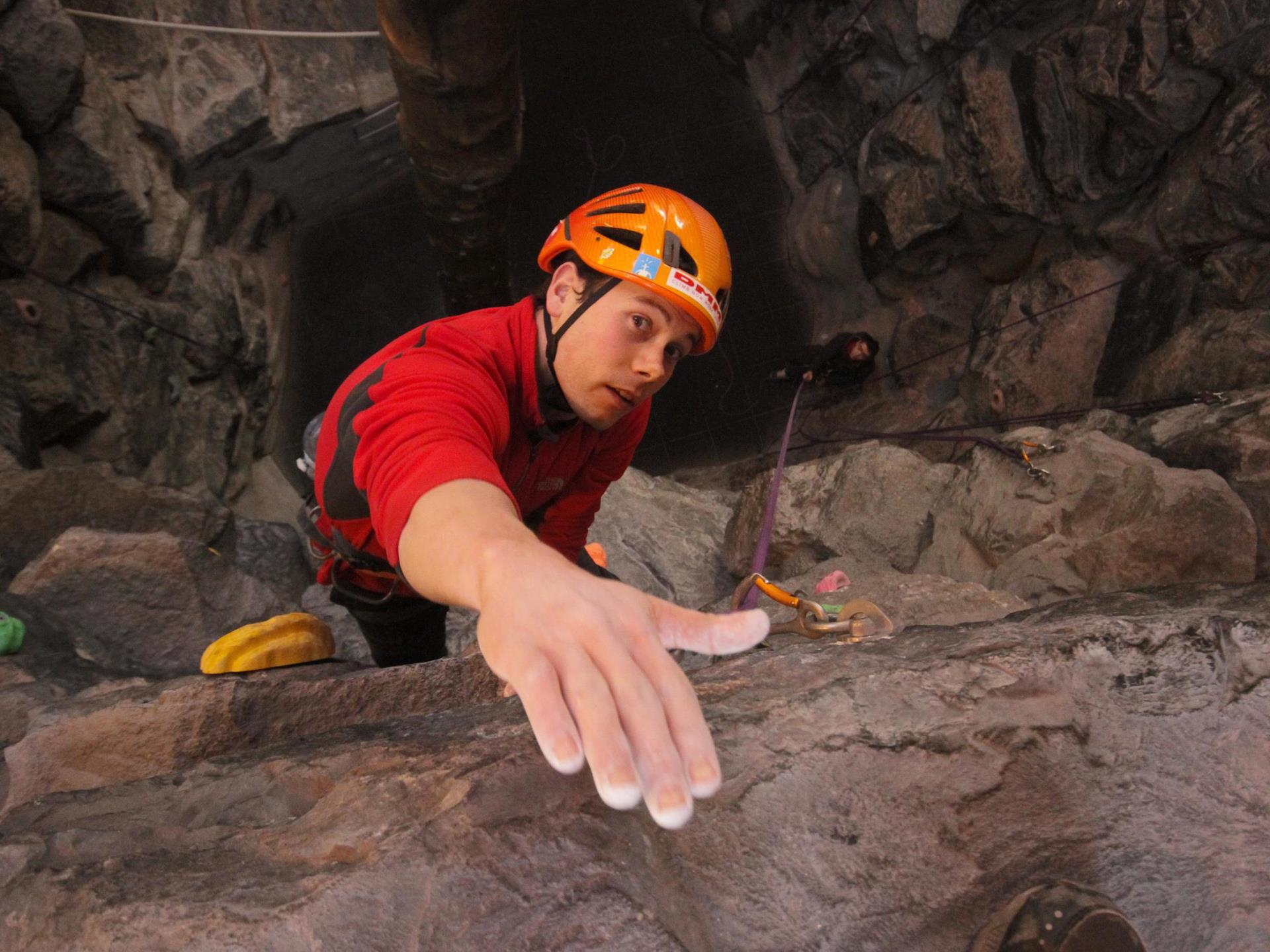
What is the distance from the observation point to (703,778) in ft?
2.44

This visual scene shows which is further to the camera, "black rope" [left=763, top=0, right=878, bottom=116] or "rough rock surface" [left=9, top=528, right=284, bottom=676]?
"black rope" [left=763, top=0, right=878, bottom=116]

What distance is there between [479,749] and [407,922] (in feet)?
0.89

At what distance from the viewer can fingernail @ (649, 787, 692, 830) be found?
71cm

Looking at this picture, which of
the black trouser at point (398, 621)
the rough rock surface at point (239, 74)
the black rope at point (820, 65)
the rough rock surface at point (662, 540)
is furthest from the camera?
the black rope at point (820, 65)

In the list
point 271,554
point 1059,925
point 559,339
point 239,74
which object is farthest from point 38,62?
point 1059,925

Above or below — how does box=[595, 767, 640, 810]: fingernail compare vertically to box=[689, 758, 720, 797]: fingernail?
above

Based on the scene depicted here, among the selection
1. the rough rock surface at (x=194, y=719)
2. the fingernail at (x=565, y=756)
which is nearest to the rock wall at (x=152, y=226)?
the rough rock surface at (x=194, y=719)

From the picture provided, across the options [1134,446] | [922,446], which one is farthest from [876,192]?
[1134,446]

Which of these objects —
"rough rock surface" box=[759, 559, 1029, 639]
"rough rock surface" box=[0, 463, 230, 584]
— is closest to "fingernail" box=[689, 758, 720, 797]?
"rough rock surface" box=[759, 559, 1029, 639]

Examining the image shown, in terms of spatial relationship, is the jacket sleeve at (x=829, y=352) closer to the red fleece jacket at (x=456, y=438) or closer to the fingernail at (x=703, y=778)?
the red fleece jacket at (x=456, y=438)

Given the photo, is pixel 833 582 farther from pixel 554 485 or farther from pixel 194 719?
pixel 194 719

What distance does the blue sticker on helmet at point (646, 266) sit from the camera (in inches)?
62.5

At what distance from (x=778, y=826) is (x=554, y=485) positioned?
1056 mm

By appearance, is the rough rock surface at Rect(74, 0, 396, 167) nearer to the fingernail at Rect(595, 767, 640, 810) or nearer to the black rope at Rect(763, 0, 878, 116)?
the black rope at Rect(763, 0, 878, 116)
